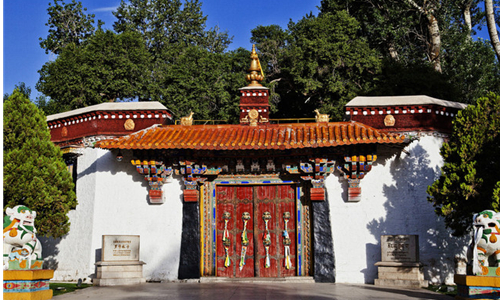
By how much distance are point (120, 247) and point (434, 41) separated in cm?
1684

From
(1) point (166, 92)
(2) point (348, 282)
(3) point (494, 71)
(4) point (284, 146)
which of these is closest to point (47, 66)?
(1) point (166, 92)

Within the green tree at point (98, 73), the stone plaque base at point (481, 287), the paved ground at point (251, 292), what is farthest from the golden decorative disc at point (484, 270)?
the green tree at point (98, 73)

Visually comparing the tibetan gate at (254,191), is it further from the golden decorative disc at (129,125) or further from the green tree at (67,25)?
the green tree at (67,25)

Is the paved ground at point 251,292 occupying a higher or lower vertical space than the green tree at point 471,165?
lower

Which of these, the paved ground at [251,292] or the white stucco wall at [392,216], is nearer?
the paved ground at [251,292]

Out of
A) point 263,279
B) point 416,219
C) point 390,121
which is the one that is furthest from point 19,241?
point 390,121

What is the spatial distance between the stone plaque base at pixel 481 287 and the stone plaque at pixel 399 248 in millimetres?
2898

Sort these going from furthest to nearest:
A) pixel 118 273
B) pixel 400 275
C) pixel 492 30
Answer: pixel 492 30 < pixel 118 273 < pixel 400 275

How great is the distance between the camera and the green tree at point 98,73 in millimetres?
20875

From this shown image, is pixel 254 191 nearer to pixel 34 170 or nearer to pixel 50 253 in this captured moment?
pixel 34 170

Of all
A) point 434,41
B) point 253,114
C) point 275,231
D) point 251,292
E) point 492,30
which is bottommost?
point 251,292

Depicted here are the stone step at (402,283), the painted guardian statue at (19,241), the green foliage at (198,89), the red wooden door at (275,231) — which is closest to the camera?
the painted guardian statue at (19,241)

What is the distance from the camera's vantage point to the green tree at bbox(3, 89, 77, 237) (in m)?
11.2

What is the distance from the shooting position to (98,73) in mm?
21031
